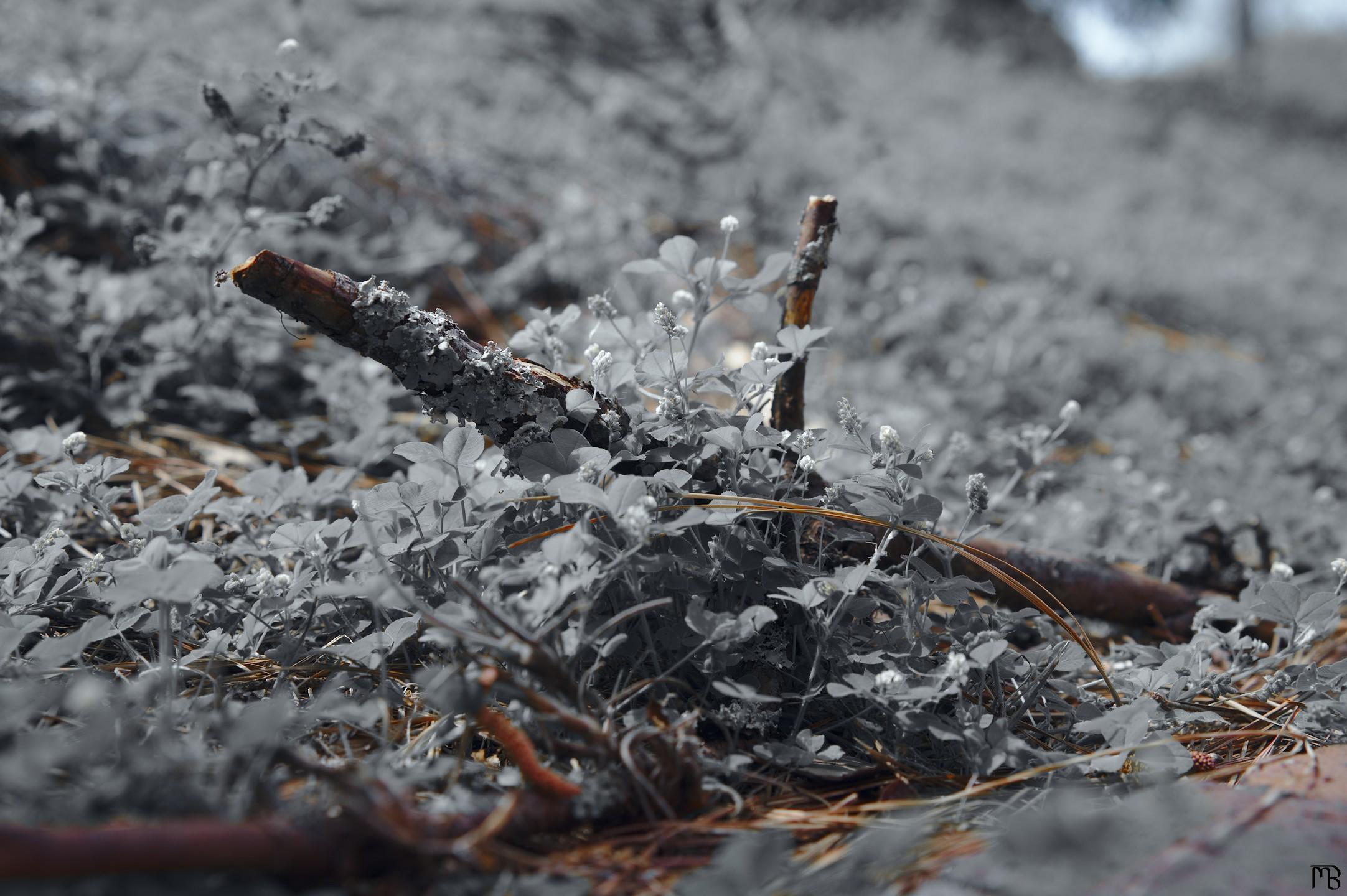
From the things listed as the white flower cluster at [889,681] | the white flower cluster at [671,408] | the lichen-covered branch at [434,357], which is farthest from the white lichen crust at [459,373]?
the white flower cluster at [889,681]

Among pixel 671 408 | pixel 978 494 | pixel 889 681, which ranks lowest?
pixel 889 681

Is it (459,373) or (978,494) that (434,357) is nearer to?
(459,373)

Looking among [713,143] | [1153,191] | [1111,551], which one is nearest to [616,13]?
[713,143]

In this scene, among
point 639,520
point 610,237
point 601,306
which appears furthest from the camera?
point 610,237

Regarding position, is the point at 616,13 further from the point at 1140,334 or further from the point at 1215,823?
the point at 1215,823

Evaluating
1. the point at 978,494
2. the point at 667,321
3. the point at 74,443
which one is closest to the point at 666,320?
the point at 667,321

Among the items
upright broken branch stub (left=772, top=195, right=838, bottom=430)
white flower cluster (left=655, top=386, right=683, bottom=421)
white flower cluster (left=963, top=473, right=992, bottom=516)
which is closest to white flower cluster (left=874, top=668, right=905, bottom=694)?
white flower cluster (left=963, top=473, right=992, bottom=516)

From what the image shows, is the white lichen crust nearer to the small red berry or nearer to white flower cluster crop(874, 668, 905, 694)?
white flower cluster crop(874, 668, 905, 694)
